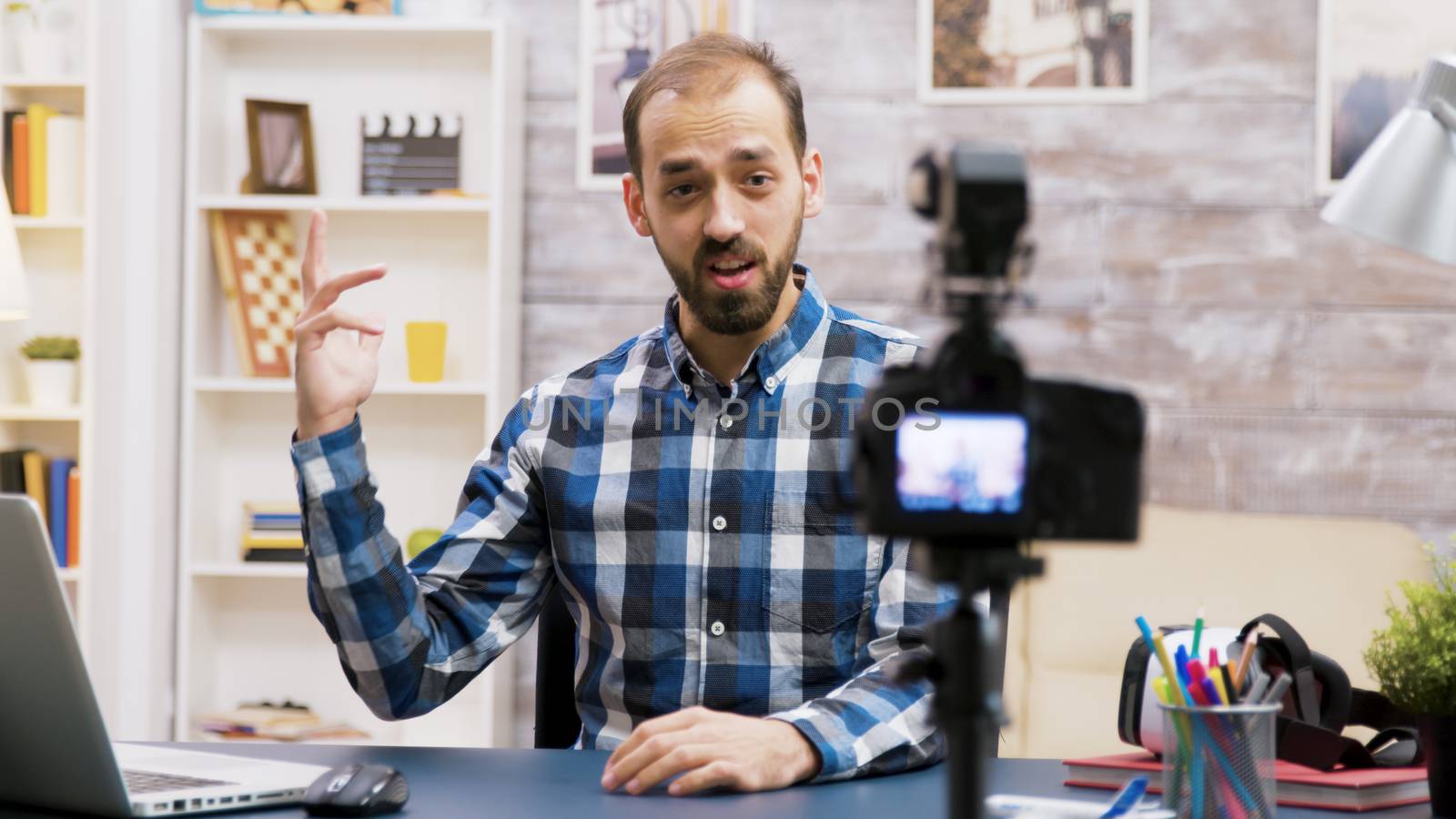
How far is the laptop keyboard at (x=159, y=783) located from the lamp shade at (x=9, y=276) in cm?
164

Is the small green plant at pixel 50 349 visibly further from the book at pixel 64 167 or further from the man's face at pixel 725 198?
the man's face at pixel 725 198

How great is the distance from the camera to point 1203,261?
305 cm

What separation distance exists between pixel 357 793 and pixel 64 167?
250 centimetres

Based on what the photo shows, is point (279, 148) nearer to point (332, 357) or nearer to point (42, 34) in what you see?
point (42, 34)

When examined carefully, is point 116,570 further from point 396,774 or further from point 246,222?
point 396,774

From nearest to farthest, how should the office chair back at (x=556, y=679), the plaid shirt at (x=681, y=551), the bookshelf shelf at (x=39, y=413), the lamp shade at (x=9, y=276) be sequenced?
the plaid shirt at (x=681, y=551) < the office chair back at (x=556, y=679) < the lamp shade at (x=9, y=276) < the bookshelf shelf at (x=39, y=413)

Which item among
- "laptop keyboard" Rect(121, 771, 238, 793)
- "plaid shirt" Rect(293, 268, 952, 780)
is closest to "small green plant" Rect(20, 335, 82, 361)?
"plaid shirt" Rect(293, 268, 952, 780)

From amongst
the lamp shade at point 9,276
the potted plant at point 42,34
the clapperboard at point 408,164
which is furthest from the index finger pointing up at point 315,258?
the potted plant at point 42,34

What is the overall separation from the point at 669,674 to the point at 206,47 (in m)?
2.26

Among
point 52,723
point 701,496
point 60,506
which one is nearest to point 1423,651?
point 701,496

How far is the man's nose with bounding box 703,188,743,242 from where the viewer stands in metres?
1.48

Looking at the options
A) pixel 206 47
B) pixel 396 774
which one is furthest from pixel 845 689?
pixel 206 47

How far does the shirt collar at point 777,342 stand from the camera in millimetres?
1556

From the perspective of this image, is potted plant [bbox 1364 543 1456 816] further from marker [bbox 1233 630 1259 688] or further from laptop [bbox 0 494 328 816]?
laptop [bbox 0 494 328 816]
